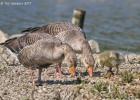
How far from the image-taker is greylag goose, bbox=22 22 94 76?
11.6 meters

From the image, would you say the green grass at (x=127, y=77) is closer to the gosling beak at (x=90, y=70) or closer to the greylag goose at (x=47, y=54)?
the gosling beak at (x=90, y=70)

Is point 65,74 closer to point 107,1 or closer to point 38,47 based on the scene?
point 38,47

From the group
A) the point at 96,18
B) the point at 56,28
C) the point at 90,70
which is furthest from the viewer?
the point at 96,18

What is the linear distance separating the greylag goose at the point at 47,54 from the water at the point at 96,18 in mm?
11052

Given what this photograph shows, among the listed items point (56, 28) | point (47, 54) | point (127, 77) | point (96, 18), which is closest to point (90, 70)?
point (127, 77)

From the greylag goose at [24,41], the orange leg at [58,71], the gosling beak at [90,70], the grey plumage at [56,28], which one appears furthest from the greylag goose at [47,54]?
the grey plumage at [56,28]

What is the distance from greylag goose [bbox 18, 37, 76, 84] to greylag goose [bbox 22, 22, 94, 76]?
3.38 feet

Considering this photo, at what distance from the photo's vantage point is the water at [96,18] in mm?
24375

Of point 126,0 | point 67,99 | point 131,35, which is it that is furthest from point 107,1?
point 67,99

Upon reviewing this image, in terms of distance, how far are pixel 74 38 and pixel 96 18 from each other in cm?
1822

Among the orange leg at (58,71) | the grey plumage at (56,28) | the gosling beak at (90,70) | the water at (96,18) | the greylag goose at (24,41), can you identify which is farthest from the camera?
the water at (96,18)

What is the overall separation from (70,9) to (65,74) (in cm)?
2184

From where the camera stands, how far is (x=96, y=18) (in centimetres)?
3045

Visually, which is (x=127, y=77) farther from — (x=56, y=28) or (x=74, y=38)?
(x=56, y=28)
